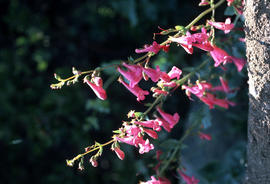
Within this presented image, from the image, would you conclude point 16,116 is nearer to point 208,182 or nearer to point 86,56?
point 86,56

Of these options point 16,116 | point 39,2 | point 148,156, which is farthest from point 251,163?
point 39,2

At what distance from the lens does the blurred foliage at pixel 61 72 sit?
2.01 m

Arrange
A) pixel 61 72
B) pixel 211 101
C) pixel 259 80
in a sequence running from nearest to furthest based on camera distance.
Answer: pixel 259 80 → pixel 211 101 → pixel 61 72

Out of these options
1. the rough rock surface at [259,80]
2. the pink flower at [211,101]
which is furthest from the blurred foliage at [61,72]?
the rough rock surface at [259,80]

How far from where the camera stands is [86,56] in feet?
7.54

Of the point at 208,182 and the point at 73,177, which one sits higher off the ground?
the point at 208,182

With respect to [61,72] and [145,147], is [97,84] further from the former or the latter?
[61,72]

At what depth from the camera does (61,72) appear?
1921 millimetres

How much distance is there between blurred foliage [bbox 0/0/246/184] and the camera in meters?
2.01

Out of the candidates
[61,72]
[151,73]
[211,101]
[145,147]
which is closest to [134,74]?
[151,73]

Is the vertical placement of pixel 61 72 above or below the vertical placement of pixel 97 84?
below

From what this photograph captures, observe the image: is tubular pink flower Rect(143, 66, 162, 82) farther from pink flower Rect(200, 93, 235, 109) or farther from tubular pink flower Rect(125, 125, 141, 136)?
pink flower Rect(200, 93, 235, 109)

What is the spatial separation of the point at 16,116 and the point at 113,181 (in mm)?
808

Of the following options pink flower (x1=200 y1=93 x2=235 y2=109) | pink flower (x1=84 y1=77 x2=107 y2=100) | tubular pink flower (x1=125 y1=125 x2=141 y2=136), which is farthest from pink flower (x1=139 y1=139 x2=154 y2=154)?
pink flower (x1=200 y1=93 x2=235 y2=109)
